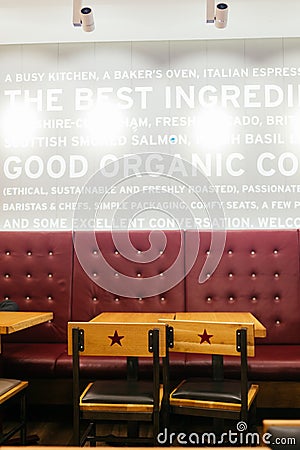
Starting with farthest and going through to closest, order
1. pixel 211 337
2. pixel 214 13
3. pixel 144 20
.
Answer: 1. pixel 144 20
2. pixel 214 13
3. pixel 211 337

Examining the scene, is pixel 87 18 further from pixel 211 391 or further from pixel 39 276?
pixel 211 391

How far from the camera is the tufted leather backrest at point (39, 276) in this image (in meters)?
4.12

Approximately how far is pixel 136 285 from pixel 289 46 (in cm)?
231

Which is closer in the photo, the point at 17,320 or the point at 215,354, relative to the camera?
the point at 215,354

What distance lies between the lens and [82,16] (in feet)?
12.2

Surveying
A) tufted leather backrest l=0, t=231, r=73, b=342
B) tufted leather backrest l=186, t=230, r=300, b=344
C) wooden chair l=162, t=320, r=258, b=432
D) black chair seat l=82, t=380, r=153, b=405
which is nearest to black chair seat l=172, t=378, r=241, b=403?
wooden chair l=162, t=320, r=258, b=432

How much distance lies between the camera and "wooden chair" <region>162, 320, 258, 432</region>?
2602mm

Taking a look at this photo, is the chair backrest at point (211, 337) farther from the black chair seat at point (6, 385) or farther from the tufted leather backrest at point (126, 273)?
the tufted leather backrest at point (126, 273)

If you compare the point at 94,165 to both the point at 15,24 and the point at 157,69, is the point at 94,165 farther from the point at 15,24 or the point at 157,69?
the point at 15,24

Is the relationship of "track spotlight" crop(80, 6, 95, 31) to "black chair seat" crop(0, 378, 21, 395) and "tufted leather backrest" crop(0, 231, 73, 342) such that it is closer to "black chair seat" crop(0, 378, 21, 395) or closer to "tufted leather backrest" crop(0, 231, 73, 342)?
"tufted leather backrest" crop(0, 231, 73, 342)

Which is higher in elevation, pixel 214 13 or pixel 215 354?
pixel 214 13

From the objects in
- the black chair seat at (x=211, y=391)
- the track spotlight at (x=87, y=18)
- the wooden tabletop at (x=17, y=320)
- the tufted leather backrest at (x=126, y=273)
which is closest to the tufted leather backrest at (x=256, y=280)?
the tufted leather backrest at (x=126, y=273)

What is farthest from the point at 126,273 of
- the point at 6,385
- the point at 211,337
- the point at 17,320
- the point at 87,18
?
the point at 87,18

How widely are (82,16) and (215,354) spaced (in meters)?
2.48
